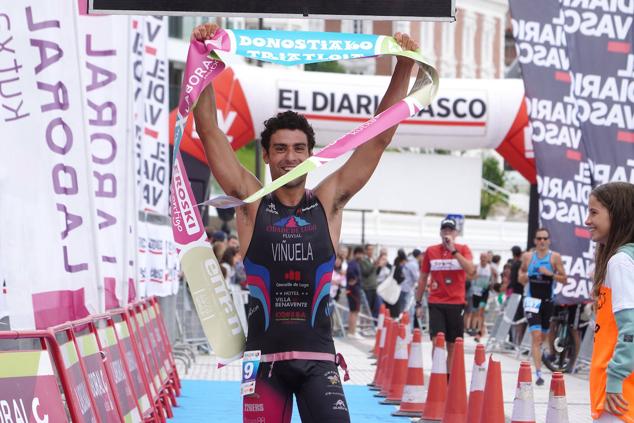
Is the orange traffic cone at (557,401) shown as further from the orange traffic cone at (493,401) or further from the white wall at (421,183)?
the white wall at (421,183)

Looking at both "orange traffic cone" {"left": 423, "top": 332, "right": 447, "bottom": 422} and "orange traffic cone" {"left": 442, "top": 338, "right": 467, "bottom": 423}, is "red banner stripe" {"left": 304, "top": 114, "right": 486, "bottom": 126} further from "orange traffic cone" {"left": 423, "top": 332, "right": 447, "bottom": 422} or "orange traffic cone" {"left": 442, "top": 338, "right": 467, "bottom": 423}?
"orange traffic cone" {"left": 442, "top": 338, "right": 467, "bottom": 423}

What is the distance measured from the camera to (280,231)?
5562 millimetres

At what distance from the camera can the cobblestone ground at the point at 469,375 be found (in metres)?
13.7

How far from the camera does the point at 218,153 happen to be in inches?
226

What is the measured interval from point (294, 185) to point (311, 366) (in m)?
0.78

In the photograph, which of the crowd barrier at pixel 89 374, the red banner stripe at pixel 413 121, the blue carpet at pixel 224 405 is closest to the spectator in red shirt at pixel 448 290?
the blue carpet at pixel 224 405

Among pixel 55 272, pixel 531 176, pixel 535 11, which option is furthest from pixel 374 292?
pixel 55 272

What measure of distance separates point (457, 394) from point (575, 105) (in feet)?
20.4

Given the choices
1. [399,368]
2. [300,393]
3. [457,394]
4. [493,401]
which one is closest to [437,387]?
[457,394]

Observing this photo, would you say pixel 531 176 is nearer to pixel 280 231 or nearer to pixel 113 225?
pixel 113 225

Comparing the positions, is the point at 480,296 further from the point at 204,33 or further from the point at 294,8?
the point at 204,33

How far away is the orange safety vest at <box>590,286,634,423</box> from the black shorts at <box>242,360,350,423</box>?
106 centimetres

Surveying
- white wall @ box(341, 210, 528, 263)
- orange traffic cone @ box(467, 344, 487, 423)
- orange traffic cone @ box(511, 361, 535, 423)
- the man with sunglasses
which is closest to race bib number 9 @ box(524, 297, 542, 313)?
the man with sunglasses

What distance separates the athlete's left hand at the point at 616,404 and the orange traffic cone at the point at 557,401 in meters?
1.72
